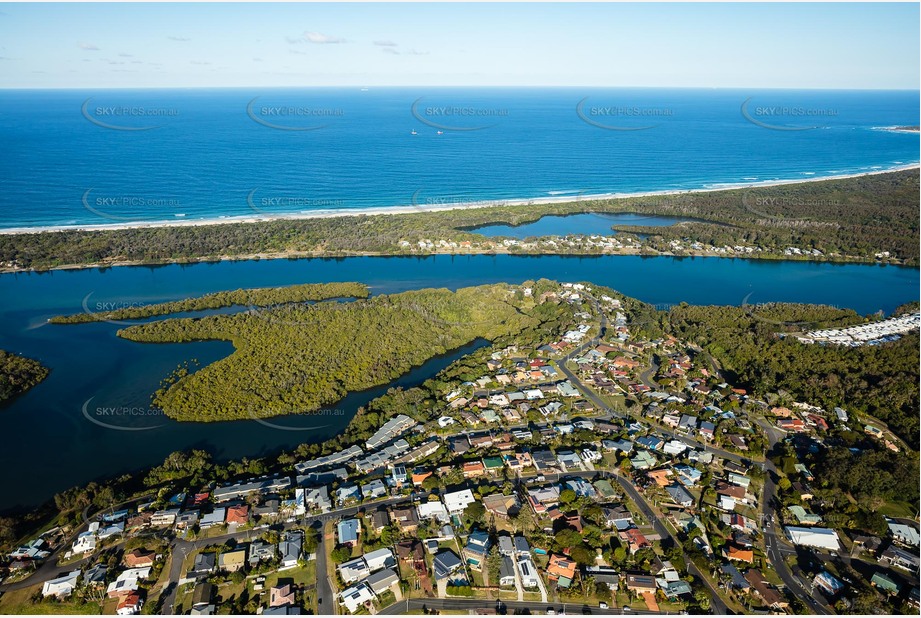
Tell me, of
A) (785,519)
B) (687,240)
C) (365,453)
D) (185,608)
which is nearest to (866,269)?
(687,240)

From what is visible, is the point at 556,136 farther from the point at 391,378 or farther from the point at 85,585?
the point at 85,585

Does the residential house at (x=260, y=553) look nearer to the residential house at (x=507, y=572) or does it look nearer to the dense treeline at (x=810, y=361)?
the residential house at (x=507, y=572)

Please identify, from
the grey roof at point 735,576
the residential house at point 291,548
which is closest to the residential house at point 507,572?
the residential house at point 291,548

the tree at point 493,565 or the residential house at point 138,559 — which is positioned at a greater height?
the tree at point 493,565

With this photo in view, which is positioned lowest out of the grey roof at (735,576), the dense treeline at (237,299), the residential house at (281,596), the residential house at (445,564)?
the residential house at (281,596)

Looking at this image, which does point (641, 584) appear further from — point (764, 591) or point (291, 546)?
point (291, 546)

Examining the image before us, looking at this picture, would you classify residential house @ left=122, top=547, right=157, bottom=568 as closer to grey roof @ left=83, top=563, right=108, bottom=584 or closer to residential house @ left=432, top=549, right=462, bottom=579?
grey roof @ left=83, top=563, right=108, bottom=584

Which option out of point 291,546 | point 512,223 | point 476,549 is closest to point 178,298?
point 291,546

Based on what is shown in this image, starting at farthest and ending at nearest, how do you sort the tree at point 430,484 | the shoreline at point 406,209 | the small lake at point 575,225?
the small lake at point 575,225, the shoreline at point 406,209, the tree at point 430,484
